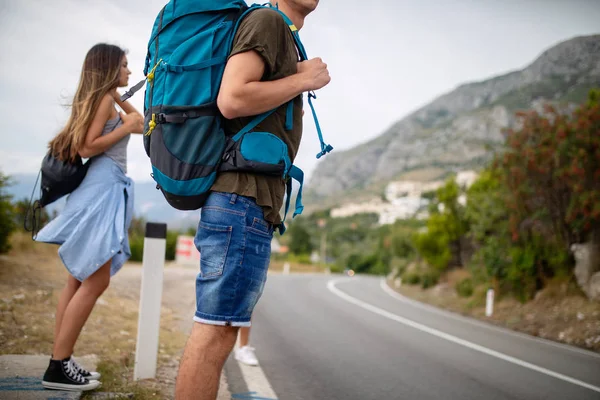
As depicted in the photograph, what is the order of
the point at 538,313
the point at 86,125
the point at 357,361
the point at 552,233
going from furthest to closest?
the point at 552,233, the point at 538,313, the point at 357,361, the point at 86,125

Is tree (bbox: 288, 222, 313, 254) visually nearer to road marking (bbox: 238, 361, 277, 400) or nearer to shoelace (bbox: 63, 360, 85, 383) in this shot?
road marking (bbox: 238, 361, 277, 400)

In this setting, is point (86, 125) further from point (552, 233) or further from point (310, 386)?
point (552, 233)

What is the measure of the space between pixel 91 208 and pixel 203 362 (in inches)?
69.6

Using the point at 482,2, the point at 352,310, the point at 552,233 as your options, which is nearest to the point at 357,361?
the point at 352,310

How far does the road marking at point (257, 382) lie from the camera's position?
391 cm

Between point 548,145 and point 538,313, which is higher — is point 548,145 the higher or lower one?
the higher one

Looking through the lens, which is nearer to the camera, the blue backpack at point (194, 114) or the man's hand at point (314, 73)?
the blue backpack at point (194, 114)

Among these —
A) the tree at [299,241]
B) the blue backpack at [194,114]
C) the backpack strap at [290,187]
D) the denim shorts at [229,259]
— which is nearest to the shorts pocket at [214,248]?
the denim shorts at [229,259]

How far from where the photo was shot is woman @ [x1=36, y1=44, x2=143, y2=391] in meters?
3.09

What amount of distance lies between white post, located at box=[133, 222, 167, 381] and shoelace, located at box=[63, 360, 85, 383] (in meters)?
0.48

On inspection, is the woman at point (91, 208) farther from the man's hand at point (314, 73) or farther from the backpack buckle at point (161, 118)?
the man's hand at point (314, 73)

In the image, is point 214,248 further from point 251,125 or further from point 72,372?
point 72,372

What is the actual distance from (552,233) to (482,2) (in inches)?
266

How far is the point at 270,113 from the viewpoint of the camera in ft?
6.86
